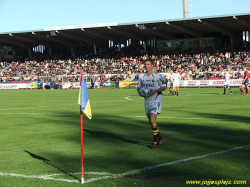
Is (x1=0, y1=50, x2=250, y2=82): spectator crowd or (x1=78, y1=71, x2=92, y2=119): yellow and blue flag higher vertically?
(x1=0, y1=50, x2=250, y2=82): spectator crowd

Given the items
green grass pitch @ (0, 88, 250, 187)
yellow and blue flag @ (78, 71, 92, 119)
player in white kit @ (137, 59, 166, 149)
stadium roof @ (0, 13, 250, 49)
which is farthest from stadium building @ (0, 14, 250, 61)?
yellow and blue flag @ (78, 71, 92, 119)

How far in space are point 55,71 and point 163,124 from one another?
6232 centimetres

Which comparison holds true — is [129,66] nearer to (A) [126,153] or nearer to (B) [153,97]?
(B) [153,97]

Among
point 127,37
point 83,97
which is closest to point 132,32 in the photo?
point 127,37

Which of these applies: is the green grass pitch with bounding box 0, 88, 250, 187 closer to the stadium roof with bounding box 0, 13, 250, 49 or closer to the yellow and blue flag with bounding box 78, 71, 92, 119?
the yellow and blue flag with bounding box 78, 71, 92, 119

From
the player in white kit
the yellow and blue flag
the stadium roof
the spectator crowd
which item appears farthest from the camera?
the stadium roof

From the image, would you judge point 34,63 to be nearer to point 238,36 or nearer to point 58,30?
point 58,30

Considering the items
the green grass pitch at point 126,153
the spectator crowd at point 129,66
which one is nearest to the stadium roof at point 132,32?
the spectator crowd at point 129,66

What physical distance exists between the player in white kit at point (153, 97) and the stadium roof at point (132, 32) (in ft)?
161

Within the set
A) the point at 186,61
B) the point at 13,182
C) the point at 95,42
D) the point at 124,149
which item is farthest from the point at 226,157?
the point at 95,42

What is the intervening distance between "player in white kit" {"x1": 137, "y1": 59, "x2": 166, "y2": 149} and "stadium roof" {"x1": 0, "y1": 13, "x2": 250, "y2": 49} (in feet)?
161

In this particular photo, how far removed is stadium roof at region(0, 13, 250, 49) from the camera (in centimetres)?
6263

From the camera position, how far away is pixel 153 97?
35.6 ft

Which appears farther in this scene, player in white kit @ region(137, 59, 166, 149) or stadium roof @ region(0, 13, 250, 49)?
stadium roof @ region(0, 13, 250, 49)
